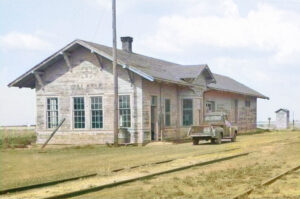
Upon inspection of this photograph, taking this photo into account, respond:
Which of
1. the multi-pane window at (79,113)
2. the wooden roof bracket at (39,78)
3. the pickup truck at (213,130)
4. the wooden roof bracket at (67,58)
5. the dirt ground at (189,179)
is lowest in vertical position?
the dirt ground at (189,179)

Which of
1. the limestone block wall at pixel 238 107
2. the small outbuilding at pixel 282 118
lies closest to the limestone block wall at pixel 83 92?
the limestone block wall at pixel 238 107

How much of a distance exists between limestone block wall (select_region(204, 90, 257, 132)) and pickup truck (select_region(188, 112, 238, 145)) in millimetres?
7143

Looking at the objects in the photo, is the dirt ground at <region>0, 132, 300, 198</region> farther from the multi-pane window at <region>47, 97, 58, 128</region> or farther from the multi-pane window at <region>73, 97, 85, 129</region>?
the multi-pane window at <region>47, 97, 58, 128</region>

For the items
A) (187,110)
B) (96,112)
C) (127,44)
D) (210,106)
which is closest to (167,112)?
(187,110)

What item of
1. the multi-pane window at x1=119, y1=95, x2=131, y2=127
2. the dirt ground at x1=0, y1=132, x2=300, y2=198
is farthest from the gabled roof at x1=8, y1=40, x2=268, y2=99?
the dirt ground at x1=0, y1=132, x2=300, y2=198

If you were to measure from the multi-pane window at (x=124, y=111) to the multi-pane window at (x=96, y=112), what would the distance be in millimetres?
1199

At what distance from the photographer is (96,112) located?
91.6 feet

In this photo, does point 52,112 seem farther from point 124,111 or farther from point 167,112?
point 167,112

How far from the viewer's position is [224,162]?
1653cm

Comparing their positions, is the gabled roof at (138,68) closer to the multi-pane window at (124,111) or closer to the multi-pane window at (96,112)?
the multi-pane window at (124,111)

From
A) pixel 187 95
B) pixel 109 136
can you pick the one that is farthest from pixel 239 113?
pixel 109 136

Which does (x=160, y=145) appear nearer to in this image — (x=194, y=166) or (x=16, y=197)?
(x=194, y=166)

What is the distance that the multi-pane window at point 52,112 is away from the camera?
2905cm

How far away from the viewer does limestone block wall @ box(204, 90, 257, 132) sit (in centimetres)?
3748
